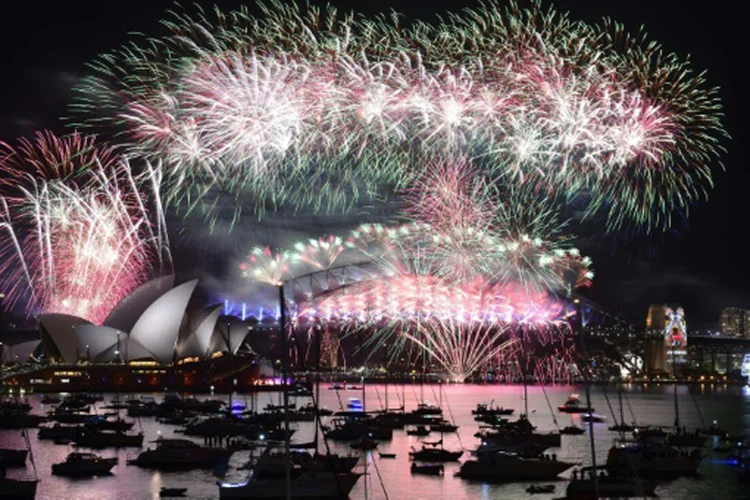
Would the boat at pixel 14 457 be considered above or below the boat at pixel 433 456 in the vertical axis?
above

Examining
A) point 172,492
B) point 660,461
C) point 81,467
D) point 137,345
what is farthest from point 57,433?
point 137,345

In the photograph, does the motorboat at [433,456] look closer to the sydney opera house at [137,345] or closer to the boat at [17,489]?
the boat at [17,489]

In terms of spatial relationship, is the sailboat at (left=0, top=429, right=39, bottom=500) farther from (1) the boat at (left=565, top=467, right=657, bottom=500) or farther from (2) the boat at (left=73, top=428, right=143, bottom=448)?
(1) the boat at (left=565, top=467, right=657, bottom=500)

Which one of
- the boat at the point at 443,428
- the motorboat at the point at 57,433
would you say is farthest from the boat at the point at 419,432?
the motorboat at the point at 57,433

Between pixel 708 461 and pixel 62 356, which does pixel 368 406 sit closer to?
pixel 62 356

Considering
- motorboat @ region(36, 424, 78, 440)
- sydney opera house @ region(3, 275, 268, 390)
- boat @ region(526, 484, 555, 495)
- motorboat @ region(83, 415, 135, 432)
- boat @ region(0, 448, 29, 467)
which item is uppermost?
sydney opera house @ region(3, 275, 268, 390)

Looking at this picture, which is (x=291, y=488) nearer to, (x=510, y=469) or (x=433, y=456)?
(x=510, y=469)

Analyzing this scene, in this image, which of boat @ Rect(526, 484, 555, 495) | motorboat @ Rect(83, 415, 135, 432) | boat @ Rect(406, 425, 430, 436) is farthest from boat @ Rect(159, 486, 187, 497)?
boat @ Rect(406, 425, 430, 436)
